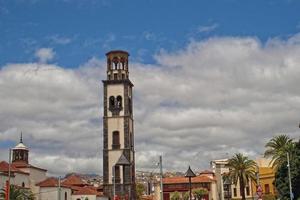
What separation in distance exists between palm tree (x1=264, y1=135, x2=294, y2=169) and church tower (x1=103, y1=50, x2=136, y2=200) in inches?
831

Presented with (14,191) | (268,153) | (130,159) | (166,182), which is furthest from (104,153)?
(166,182)

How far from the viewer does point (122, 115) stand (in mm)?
83188

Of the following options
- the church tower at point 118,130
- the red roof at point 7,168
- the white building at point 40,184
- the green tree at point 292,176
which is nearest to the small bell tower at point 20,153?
the white building at point 40,184

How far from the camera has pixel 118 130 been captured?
82.6m

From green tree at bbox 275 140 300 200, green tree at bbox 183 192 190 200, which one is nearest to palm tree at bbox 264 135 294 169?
green tree at bbox 275 140 300 200

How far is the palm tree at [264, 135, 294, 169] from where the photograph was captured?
216 feet

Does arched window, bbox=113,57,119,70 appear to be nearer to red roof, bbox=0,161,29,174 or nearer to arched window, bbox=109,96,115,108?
arched window, bbox=109,96,115,108

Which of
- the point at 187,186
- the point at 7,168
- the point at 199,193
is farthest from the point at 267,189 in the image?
the point at 7,168

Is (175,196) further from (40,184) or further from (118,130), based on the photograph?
(40,184)

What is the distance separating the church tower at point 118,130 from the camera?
80562 millimetres

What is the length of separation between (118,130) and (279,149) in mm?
26634

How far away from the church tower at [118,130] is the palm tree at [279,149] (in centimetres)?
2111

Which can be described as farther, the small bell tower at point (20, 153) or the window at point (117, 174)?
the small bell tower at point (20, 153)

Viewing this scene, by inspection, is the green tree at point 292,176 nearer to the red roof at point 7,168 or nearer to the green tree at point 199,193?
the red roof at point 7,168
